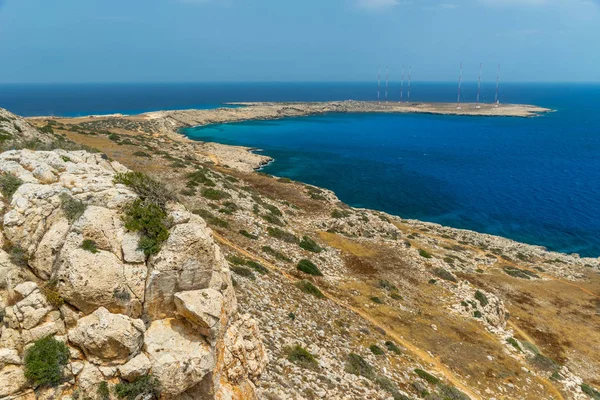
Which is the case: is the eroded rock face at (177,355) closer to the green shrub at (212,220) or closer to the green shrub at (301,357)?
the green shrub at (301,357)

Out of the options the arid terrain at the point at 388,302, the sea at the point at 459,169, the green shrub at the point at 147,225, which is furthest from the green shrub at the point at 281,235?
the sea at the point at 459,169

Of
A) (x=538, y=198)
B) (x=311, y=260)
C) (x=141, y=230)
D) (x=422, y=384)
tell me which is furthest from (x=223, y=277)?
(x=538, y=198)

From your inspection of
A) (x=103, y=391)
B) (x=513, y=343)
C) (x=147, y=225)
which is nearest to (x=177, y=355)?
(x=103, y=391)

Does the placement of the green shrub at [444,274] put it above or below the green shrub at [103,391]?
below

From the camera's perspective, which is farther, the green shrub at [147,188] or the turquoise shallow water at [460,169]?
the turquoise shallow water at [460,169]

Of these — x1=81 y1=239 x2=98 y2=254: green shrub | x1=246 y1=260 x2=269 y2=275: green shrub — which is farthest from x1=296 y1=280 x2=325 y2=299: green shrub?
x1=81 y1=239 x2=98 y2=254: green shrub

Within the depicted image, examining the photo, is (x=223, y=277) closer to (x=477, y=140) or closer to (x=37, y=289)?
(x=37, y=289)

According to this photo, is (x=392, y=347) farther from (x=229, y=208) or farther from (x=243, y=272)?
(x=229, y=208)

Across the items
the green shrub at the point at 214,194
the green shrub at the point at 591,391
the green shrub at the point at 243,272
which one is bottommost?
the green shrub at the point at 591,391
